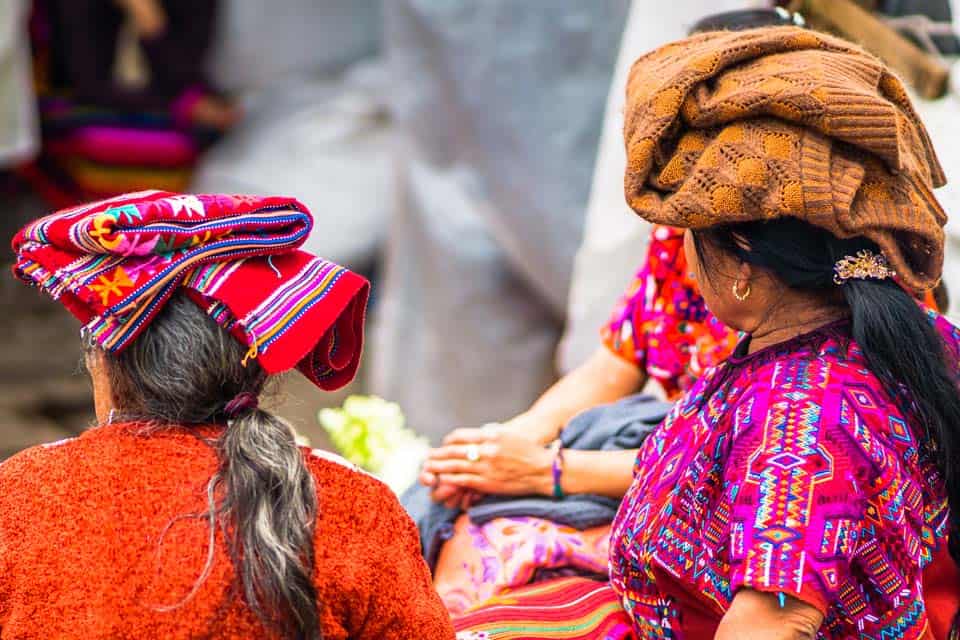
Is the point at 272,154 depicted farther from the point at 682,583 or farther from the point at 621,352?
the point at 682,583

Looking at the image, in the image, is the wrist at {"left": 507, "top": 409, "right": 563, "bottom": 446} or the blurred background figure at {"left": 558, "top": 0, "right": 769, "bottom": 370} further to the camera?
the blurred background figure at {"left": 558, "top": 0, "right": 769, "bottom": 370}

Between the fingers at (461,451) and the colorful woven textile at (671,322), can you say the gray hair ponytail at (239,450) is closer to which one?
the fingers at (461,451)

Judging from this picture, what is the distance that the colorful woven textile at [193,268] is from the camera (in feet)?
5.15

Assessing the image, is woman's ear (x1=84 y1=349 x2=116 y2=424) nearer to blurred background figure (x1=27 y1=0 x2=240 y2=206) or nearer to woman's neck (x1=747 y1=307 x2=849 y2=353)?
woman's neck (x1=747 y1=307 x2=849 y2=353)

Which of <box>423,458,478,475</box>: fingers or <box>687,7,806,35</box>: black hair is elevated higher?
<box>687,7,806,35</box>: black hair

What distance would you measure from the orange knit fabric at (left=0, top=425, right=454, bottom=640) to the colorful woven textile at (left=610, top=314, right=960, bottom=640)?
1.35 feet

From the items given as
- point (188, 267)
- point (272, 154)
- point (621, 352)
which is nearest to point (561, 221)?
point (621, 352)

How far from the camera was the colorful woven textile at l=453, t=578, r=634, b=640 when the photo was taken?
6.61 feet

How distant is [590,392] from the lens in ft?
8.43

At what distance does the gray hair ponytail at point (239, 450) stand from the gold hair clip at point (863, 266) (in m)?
0.78

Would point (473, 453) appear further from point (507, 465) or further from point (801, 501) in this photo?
point (801, 501)

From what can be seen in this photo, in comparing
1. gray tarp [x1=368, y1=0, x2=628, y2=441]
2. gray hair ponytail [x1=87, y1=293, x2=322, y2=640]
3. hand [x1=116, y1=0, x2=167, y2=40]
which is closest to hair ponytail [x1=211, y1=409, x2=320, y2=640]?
gray hair ponytail [x1=87, y1=293, x2=322, y2=640]

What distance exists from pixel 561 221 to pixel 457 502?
5.99 ft

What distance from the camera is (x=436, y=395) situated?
4.69 meters
